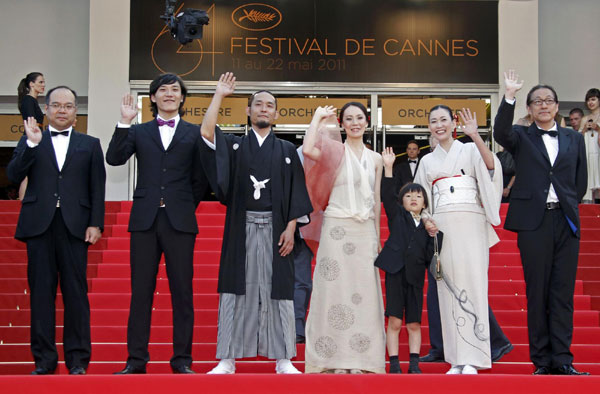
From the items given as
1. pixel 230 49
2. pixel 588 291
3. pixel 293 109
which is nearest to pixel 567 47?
pixel 293 109

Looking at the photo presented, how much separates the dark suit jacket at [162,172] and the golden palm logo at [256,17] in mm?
7794

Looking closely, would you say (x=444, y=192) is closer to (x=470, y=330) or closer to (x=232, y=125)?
(x=470, y=330)

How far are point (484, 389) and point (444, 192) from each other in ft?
4.53

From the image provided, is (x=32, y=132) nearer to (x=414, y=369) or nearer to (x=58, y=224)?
(x=58, y=224)

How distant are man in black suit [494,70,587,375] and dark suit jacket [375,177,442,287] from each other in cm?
57

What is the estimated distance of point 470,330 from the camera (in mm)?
4953

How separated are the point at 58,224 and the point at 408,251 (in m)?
2.26

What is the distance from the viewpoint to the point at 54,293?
193 inches

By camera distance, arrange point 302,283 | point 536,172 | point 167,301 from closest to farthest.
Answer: point 536,172 < point 302,283 < point 167,301

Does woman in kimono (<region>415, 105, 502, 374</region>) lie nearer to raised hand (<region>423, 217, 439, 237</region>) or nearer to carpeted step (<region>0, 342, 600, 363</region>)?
raised hand (<region>423, 217, 439, 237</region>)

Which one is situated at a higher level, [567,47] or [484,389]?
[567,47]

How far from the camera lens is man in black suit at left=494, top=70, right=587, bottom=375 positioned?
488cm

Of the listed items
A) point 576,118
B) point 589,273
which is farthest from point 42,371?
point 576,118

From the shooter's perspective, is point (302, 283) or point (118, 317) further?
point (118, 317)
